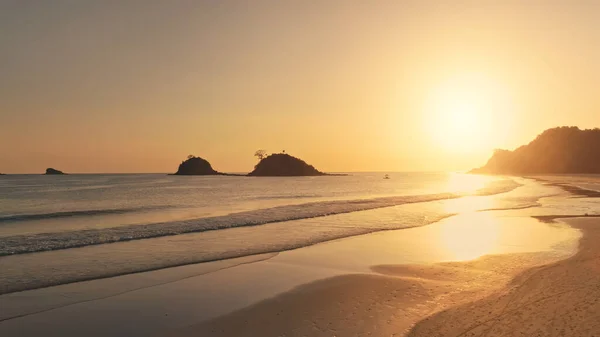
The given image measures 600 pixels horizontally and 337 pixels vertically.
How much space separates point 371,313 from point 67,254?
1614 cm

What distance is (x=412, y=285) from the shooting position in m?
12.8

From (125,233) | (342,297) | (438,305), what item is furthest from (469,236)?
(125,233)

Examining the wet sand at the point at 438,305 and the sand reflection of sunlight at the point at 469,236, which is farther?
the sand reflection of sunlight at the point at 469,236

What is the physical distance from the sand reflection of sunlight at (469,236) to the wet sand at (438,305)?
3108 mm

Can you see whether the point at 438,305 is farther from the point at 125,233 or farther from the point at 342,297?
the point at 125,233

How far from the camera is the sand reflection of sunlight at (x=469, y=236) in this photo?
18.5 metres

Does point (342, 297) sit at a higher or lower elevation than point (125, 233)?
lower

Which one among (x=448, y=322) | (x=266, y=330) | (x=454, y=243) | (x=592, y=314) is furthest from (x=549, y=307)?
(x=454, y=243)

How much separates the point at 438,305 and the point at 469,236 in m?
14.7

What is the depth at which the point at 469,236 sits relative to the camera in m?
23.6

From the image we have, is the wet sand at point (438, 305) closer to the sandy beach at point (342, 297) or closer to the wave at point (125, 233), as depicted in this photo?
the sandy beach at point (342, 297)

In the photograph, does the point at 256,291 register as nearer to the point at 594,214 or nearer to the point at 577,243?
the point at 577,243

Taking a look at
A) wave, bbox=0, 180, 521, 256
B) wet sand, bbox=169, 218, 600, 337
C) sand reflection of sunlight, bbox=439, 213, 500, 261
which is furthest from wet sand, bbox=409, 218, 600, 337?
wave, bbox=0, 180, 521, 256

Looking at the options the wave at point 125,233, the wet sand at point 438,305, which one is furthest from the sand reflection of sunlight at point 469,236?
the wave at point 125,233
